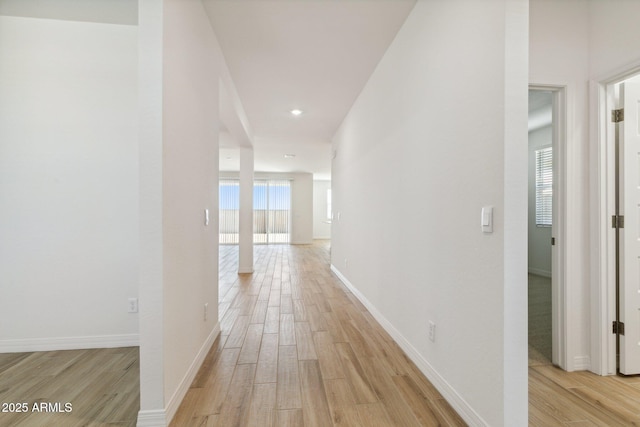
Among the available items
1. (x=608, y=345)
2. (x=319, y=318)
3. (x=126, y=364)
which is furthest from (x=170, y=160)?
(x=608, y=345)

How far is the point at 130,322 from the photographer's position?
239 cm

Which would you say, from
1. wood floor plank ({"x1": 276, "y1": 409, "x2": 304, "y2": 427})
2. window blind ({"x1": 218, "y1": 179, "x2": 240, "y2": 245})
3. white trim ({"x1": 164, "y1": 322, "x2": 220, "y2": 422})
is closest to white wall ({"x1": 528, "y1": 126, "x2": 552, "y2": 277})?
wood floor plank ({"x1": 276, "y1": 409, "x2": 304, "y2": 427})

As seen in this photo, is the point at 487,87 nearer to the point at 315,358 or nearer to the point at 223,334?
the point at 315,358

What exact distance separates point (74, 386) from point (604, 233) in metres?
3.62

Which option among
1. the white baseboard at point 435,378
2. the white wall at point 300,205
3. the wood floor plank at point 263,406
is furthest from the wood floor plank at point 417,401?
the white wall at point 300,205

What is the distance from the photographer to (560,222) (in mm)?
2061

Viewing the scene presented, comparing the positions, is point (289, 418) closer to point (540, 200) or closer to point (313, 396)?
point (313, 396)

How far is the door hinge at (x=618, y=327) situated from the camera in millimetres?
1965

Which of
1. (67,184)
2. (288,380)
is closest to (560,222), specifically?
(288,380)

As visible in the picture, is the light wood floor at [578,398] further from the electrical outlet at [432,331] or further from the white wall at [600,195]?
the electrical outlet at [432,331]

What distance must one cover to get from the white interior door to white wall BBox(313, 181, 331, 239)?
1027 centimetres

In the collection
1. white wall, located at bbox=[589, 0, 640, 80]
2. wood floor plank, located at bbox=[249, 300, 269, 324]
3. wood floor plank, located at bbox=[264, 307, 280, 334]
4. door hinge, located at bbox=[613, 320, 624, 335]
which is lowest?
wood floor plank, located at bbox=[249, 300, 269, 324]

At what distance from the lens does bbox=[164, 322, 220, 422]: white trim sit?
1516 millimetres

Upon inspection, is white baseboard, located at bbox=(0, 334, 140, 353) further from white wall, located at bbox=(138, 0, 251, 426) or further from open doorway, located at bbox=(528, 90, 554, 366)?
open doorway, located at bbox=(528, 90, 554, 366)
